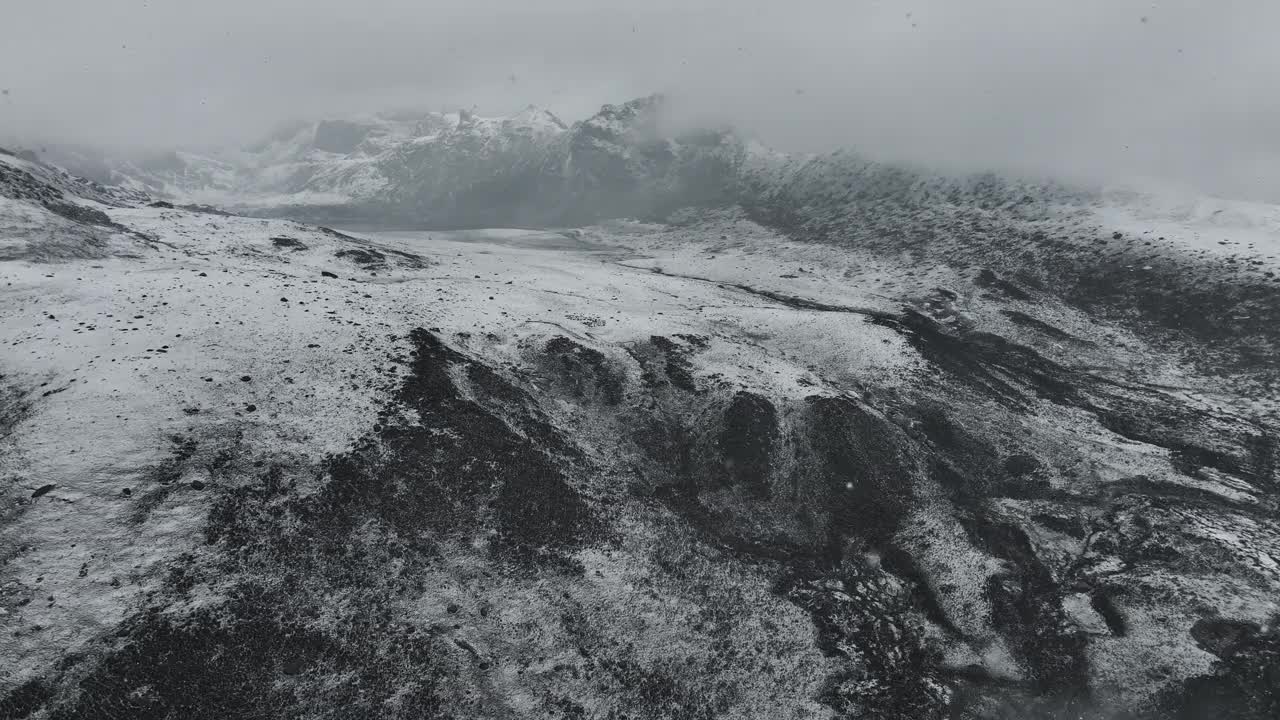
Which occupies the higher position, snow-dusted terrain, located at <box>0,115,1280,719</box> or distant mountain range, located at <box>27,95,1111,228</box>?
distant mountain range, located at <box>27,95,1111,228</box>

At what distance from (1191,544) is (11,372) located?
4464 centimetres

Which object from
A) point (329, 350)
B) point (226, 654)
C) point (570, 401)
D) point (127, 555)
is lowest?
point (226, 654)

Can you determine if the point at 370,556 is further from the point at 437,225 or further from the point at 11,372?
the point at 437,225

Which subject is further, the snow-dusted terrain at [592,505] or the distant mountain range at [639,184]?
the distant mountain range at [639,184]

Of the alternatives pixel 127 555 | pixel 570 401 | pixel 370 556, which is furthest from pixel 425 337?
pixel 127 555

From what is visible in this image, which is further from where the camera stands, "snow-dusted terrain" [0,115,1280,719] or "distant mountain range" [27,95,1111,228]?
"distant mountain range" [27,95,1111,228]

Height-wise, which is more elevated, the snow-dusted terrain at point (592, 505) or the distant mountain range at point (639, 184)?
the distant mountain range at point (639, 184)

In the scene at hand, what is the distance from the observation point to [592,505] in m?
22.4

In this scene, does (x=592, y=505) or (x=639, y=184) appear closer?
(x=592, y=505)

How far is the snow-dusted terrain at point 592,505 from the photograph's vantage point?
15430mm

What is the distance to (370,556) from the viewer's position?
1791 centimetres

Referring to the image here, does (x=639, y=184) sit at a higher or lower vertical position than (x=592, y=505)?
higher

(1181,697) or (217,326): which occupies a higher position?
(217,326)

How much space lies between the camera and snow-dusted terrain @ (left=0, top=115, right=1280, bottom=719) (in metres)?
15.4
